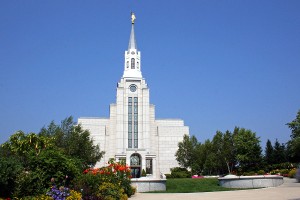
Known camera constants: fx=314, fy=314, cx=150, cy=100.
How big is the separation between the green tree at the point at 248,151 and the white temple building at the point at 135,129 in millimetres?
20201

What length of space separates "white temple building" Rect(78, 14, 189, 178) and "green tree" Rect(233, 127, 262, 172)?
66.3 ft

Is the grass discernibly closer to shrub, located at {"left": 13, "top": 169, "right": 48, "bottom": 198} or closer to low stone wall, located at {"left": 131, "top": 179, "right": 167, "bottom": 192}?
low stone wall, located at {"left": 131, "top": 179, "right": 167, "bottom": 192}

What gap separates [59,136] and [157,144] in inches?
1577

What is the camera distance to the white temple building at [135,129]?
66.5 m

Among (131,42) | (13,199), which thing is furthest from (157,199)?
(131,42)

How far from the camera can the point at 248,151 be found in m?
51.6

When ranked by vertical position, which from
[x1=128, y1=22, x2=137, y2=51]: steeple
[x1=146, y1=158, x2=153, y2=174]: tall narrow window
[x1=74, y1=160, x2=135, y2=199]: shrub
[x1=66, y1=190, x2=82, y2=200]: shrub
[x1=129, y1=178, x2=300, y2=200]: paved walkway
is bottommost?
[x1=129, y1=178, x2=300, y2=200]: paved walkway

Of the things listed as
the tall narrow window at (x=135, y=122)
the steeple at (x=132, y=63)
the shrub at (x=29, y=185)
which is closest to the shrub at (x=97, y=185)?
the shrub at (x=29, y=185)

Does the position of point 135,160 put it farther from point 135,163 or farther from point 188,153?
point 188,153

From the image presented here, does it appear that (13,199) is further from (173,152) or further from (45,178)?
(173,152)

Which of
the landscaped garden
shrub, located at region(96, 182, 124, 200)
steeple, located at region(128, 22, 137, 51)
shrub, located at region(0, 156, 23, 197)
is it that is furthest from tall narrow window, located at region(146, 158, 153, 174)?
shrub, located at region(0, 156, 23, 197)

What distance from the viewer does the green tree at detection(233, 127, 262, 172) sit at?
50906 millimetres

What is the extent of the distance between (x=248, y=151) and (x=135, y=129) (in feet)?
87.6

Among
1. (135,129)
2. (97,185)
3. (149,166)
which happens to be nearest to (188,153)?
(149,166)
